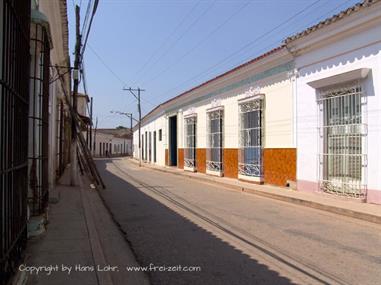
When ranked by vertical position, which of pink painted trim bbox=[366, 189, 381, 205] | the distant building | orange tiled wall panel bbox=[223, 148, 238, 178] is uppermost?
the distant building

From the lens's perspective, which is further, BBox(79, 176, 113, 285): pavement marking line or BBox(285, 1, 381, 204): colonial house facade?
BBox(285, 1, 381, 204): colonial house facade

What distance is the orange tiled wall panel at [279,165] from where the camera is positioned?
15047mm

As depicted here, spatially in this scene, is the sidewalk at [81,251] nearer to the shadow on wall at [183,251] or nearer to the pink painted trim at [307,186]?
the shadow on wall at [183,251]

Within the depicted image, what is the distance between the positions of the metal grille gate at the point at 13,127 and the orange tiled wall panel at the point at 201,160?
61.9 feet

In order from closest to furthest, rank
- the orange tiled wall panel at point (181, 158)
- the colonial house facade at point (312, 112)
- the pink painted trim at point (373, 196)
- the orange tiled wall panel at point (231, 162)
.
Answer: the pink painted trim at point (373, 196) < the colonial house facade at point (312, 112) < the orange tiled wall panel at point (231, 162) < the orange tiled wall panel at point (181, 158)

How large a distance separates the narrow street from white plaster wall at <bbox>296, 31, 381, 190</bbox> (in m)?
1.99

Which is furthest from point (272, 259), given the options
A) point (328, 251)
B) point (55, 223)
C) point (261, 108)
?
point (261, 108)

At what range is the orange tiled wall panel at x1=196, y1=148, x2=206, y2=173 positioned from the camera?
24.5 m

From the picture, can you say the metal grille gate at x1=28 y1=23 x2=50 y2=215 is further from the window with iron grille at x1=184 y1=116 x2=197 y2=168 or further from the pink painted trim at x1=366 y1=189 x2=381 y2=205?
the window with iron grille at x1=184 y1=116 x2=197 y2=168

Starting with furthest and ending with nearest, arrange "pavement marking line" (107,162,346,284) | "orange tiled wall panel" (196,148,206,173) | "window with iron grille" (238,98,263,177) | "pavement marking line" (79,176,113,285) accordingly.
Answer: "orange tiled wall panel" (196,148,206,173) → "window with iron grille" (238,98,263,177) → "pavement marking line" (107,162,346,284) → "pavement marking line" (79,176,113,285)

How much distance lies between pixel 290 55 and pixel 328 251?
933cm

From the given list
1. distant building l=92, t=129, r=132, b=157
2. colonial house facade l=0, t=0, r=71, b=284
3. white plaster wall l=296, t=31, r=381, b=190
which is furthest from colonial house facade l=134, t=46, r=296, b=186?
distant building l=92, t=129, r=132, b=157

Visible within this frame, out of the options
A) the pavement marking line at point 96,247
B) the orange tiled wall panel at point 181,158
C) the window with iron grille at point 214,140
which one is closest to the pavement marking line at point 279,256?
the pavement marking line at point 96,247

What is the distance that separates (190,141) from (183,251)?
20.9 m
